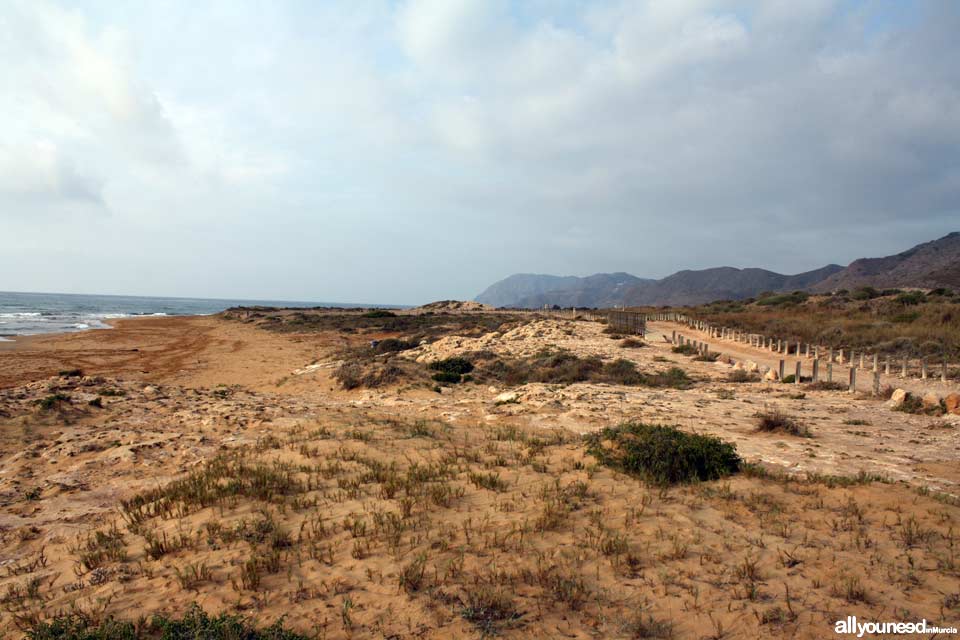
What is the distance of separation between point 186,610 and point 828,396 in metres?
15.8

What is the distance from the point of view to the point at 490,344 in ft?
80.7

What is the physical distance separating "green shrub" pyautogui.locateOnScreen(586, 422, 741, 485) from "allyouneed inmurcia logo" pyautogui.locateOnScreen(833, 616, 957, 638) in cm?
278

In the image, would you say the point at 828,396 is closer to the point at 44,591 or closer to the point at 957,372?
the point at 957,372

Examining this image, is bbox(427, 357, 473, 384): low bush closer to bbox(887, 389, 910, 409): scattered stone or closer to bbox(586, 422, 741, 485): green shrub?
bbox(586, 422, 741, 485): green shrub

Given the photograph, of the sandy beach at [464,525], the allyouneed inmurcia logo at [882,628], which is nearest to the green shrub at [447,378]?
the sandy beach at [464,525]

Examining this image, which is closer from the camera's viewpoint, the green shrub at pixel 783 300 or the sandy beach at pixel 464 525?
the sandy beach at pixel 464 525

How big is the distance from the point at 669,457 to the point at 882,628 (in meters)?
3.27

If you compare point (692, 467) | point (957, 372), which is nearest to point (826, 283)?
point (957, 372)

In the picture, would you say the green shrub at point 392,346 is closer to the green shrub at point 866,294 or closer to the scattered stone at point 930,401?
the scattered stone at point 930,401

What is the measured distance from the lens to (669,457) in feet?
21.8

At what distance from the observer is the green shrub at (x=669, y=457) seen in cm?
646

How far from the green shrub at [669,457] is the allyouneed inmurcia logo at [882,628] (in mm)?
2779

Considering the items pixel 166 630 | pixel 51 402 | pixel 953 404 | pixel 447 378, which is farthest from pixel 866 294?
pixel 51 402

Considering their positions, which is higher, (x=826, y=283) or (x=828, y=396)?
(x=826, y=283)
